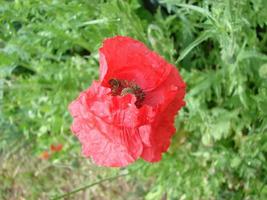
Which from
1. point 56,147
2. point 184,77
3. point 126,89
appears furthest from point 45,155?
point 126,89

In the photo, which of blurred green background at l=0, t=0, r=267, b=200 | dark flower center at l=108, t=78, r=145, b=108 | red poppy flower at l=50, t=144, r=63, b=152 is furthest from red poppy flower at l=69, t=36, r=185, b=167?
red poppy flower at l=50, t=144, r=63, b=152

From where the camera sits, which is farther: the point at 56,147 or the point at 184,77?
the point at 56,147

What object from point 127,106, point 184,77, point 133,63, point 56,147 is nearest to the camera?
point 127,106

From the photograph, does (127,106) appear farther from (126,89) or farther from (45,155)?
(45,155)

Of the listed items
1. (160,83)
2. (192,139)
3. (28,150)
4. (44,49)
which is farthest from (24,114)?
(160,83)

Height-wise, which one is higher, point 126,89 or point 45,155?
point 126,89

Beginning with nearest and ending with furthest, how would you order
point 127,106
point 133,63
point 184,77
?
point 127,106 → point 133,63 → point 184,77

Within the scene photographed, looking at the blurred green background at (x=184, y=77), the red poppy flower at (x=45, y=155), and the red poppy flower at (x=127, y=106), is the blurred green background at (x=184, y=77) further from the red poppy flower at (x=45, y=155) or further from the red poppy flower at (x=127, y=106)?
the red poppy flower at (x=127, y=106)

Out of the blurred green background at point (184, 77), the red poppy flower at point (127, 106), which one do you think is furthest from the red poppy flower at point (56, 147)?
the red poppy flower at point (127, 106)

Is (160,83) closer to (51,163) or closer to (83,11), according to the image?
(83,11)
